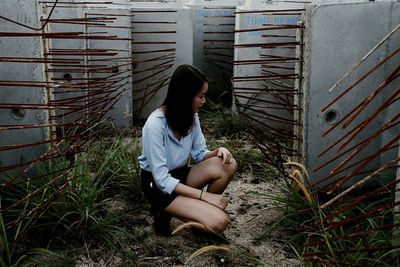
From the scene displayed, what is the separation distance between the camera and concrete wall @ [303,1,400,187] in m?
3.46

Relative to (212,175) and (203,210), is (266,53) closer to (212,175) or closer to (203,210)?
(212,175)

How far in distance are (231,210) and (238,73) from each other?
Answer: 2.63m

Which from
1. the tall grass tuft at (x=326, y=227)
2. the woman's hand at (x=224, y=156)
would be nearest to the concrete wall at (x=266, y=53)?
the tall grass tuft at (x=326, y=227)

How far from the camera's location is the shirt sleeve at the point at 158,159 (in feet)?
10.2

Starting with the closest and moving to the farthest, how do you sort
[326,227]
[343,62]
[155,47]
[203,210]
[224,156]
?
[326,227]
[203,210]
[224,156]
[343,62]
[155,47]

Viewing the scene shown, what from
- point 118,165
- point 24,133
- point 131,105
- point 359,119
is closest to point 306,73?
point 359,119

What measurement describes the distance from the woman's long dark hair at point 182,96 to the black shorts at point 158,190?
12.6 inches

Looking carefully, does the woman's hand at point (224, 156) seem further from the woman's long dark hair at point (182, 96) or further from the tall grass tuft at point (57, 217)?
the tall grass tuft at point (57, 217)

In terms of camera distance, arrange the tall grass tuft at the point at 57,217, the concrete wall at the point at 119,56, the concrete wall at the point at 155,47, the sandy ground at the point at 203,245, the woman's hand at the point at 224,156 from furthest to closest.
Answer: the concrete wall at the point at 155,47, the concrete wall at the point at 119,56, the woman's hand at the point at 224,156, the sandy ground at the point at 203,245, the tall grass tuft at the point at 57,217

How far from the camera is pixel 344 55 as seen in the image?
3.53m

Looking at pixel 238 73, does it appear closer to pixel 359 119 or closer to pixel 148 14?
pixel 148 14

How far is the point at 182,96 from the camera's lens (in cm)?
316

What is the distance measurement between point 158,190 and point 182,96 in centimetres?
66

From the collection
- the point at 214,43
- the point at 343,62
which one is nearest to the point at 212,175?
the point at 343,62
